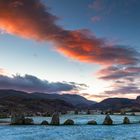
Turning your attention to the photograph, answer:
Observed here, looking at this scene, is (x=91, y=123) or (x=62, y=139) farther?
(x=91, y=123)

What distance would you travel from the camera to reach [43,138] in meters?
77.3

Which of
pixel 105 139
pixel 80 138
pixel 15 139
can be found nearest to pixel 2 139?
pixel 15 139

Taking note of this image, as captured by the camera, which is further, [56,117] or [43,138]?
[56,117]

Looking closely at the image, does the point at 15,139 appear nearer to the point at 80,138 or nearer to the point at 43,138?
the point at 43,138

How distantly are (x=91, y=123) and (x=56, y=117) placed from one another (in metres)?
13.6

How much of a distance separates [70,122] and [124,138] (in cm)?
5752

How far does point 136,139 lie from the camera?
74.6 metres

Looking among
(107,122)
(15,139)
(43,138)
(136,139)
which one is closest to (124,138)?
(136,139)

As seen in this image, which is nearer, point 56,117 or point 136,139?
point 136,139

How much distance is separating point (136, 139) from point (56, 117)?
6392 centimetres

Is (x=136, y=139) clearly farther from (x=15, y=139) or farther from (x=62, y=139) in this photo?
(x=15, y=139)

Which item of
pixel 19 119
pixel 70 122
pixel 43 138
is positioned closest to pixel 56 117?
pixel 70 122

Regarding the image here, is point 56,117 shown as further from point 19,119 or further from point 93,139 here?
Answer: point 93,139

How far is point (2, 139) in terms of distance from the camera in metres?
74.5
